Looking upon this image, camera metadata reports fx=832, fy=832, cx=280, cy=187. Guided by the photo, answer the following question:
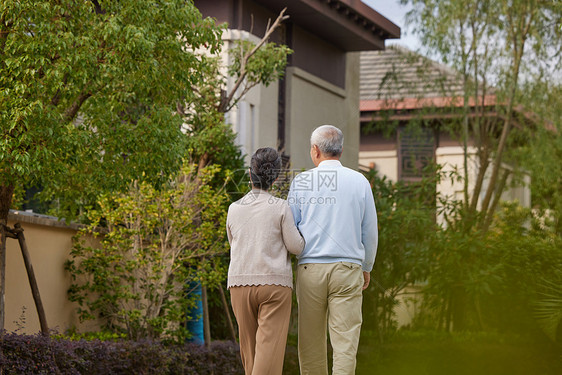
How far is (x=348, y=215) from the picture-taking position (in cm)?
537

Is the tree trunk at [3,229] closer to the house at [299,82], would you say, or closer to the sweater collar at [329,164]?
the house at [299,82]

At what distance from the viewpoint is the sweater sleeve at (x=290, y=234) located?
5.24m

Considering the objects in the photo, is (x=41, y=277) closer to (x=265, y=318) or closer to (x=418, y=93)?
(x=265, y=318)

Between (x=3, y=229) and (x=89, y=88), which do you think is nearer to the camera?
(x=89, y=88)

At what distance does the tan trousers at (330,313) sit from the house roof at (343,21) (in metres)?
10.7

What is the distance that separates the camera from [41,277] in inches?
388

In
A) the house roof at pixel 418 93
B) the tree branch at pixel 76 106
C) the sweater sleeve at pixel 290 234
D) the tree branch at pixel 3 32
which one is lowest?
the sweater sleeve at pixel 290 234

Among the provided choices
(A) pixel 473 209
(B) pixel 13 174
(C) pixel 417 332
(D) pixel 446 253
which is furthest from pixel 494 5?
(B) pixel 13 174

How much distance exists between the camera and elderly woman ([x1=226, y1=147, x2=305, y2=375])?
5230 millimetres

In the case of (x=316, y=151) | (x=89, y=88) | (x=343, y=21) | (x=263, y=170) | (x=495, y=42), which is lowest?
(x=263, y=170)

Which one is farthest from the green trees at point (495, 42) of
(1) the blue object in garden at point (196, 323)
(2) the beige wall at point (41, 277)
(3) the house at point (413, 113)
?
(2) the beige wall at point (41, 277)

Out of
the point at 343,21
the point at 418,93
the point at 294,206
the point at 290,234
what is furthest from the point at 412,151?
the point at 290,234

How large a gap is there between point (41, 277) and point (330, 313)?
5.51 metres

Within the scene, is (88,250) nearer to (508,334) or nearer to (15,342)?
(15,342)
